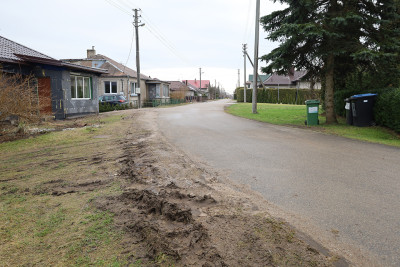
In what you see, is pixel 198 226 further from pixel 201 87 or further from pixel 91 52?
pixel 201 87

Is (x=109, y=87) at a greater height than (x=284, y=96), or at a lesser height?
greater

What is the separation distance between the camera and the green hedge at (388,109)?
1102 centimetres

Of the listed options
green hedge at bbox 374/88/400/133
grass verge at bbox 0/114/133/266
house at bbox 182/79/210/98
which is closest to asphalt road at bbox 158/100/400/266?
grass verge at bbox 0/114/133/266

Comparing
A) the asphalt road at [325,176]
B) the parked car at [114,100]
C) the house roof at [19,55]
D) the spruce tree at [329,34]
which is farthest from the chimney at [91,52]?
the asphalt road at [325,176]

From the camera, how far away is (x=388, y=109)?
38.0 ft

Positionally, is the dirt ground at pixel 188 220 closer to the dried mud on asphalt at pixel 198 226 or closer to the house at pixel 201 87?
the dried mud on asphalt at pixel 198 226

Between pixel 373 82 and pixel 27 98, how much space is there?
14982 millimetres

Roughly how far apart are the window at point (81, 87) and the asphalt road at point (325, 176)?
11752 mm

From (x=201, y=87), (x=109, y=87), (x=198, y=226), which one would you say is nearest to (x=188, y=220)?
(x=198, y=226)

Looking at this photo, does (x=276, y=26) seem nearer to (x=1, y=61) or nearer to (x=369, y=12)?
(x=369, y=12)

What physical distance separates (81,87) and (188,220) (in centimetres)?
1923

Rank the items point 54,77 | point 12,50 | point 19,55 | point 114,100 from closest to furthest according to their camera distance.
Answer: point 19,55 < point 12,50 < point 54,77 < point 114,100

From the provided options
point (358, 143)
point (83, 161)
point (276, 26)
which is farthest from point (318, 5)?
point (83, 161)

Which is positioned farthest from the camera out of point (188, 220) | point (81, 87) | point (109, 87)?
point (109, 87)
